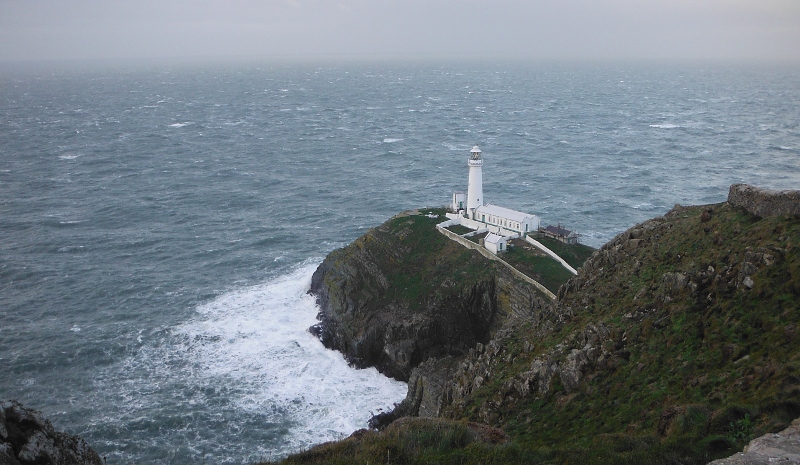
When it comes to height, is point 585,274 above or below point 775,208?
below

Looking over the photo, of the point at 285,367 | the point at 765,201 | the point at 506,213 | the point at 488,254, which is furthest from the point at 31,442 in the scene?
the point at 506,213

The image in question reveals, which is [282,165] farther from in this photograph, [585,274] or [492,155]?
[585,274]

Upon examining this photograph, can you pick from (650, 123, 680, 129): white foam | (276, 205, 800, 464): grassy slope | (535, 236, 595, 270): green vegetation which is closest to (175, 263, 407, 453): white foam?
(276, 205, 800, 464): grassy slope

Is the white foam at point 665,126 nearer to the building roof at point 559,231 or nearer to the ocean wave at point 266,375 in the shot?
the building roof at point 559,231

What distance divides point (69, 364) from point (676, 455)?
4693 centimetres

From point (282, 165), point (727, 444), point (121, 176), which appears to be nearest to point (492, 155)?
point (282, 165)

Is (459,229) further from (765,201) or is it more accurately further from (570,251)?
(765,201)

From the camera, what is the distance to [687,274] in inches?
1078

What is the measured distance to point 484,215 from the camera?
6294cm

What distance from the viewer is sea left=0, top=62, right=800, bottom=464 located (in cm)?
4500

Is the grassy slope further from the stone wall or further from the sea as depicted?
the sea

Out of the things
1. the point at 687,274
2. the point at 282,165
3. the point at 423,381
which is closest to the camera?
the point at 687,274

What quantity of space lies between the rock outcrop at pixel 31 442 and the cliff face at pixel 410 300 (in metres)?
33.7

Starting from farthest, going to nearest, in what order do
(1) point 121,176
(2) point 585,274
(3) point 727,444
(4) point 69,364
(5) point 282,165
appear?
(5) point 282,165, (1) point 121,176, (4) point 69,364, (2) point 585,274, (3) point 727,444
